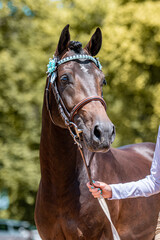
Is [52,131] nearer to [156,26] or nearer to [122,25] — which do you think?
[156,26]

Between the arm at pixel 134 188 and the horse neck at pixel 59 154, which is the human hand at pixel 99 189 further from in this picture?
the horse neck at pixel 59 154

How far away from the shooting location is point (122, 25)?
1269 cm

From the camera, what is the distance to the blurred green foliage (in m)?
12.0

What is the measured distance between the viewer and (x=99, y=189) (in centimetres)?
263

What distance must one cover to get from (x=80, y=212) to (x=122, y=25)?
10.6 meters

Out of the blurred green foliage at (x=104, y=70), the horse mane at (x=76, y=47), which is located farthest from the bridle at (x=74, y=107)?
the blurred green foliage at (x=104, y=70)

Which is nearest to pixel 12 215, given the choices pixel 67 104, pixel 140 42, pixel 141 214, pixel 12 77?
pixel 12 77

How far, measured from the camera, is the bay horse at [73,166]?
287cm

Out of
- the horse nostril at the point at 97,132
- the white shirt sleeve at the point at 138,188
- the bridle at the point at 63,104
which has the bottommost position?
the white shirt sleeve at the point at 138,188

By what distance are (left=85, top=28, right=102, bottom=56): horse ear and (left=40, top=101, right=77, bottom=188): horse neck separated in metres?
0.74

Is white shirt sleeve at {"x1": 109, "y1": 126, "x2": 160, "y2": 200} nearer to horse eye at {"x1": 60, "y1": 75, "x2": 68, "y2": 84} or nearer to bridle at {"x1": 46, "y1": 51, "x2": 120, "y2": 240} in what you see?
bridle at {"x1": 46, "y1": 51, "x2": 120, "y2": 240}

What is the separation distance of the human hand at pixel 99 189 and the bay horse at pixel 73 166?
11.5 inches

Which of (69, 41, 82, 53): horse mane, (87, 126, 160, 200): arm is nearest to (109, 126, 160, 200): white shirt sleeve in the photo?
(87, 126, 160, 200): arm

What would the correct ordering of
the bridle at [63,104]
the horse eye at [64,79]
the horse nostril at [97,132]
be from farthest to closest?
the horse eye at [64,79] < the bridle at [63,104] < the horse nostril at [97,132]
